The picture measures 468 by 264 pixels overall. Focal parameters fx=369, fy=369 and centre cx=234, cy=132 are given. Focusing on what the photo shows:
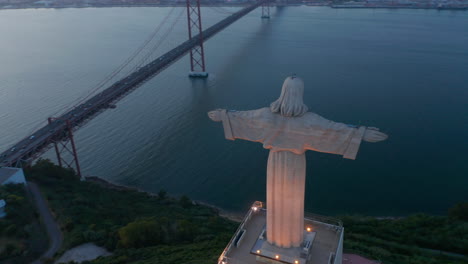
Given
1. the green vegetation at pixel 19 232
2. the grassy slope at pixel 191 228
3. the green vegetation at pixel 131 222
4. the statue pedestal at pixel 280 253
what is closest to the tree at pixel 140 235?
the green vegetation at pixel 131 222

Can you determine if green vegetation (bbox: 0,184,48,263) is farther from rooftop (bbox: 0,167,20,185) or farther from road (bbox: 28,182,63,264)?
rooftop (bbox: 0,167,20,185)

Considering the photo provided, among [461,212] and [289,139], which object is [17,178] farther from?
[461,212]

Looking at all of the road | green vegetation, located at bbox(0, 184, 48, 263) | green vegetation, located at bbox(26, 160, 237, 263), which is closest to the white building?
green vegetation, located at bbox(0, 184, 48, 263)

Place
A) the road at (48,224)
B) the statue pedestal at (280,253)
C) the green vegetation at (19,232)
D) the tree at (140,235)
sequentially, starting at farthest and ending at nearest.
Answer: the road at (48,224), the tree at (140,235), the green vegetation at (19,232), the statue pedestal at (280,253)

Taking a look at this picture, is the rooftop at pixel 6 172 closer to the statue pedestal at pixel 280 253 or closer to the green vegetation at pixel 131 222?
the green vegetation at pixel 131 222

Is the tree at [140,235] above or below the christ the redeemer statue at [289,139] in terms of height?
below

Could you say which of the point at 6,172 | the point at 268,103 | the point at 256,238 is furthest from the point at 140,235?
the point at 268,103
